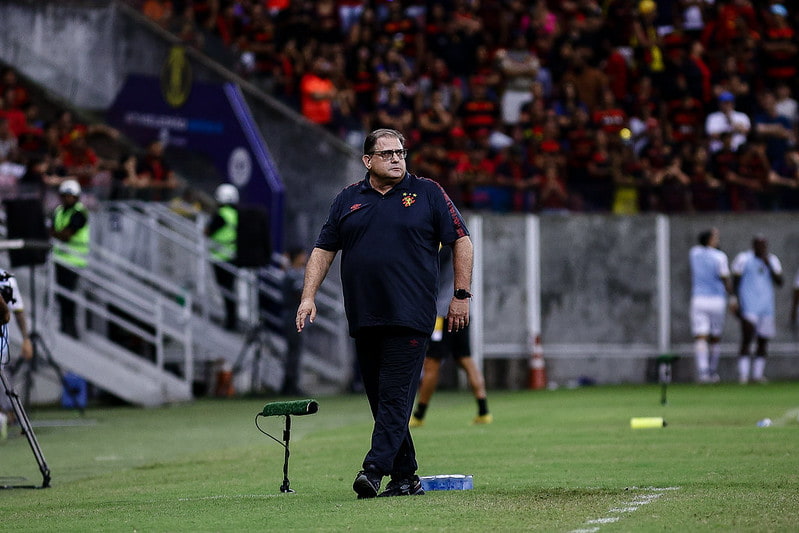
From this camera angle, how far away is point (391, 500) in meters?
9.59

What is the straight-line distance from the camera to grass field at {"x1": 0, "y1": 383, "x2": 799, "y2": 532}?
28.5 feet

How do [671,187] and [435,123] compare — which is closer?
[671,187]

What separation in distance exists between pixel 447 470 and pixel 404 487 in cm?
219

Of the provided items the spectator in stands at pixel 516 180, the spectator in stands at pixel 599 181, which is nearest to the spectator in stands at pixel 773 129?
the spectator in stands at pixel 599 181

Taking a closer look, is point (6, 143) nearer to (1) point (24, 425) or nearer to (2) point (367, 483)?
(1) point (24, 425)

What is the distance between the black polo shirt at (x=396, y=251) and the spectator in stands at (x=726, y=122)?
18475mm

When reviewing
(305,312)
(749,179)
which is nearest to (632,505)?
(305,312)

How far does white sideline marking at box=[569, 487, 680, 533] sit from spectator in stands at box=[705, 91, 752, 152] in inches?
722

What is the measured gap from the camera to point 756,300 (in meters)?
26.6

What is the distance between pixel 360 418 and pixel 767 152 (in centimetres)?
1092

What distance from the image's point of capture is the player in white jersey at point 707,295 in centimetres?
2597

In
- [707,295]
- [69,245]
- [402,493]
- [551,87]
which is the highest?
[551,87]

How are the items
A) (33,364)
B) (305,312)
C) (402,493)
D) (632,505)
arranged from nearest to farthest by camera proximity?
(632,505), (305,312), (402,493), (33,364)

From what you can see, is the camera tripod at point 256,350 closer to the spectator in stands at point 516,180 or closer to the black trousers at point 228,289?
the black trousers at point 228,289
